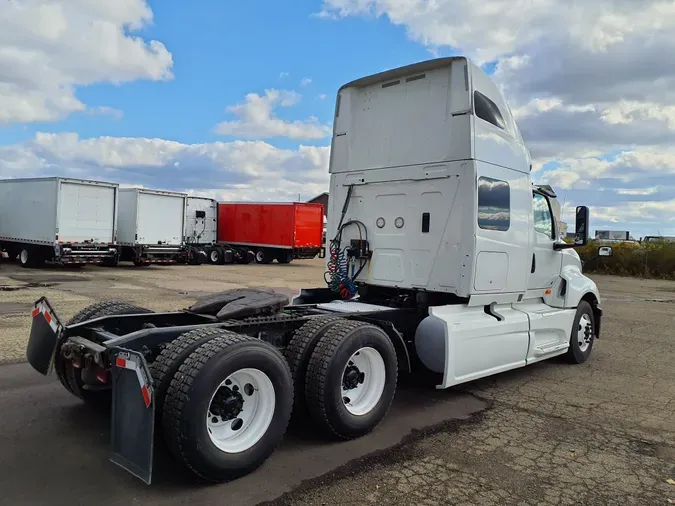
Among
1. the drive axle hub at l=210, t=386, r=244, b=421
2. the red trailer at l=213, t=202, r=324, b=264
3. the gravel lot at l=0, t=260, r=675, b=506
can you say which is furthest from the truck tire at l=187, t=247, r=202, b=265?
the drive axle hub at l=210, t=386, r=244, b=421

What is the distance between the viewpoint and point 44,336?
4.74 m

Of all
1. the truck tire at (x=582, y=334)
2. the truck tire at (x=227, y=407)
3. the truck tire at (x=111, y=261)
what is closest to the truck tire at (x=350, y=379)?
the truck tire at (x=227, y=407)

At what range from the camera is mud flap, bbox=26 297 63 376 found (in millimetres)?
4660

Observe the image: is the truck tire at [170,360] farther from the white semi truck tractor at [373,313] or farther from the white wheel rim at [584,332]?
the white wheel rim at [584,332]

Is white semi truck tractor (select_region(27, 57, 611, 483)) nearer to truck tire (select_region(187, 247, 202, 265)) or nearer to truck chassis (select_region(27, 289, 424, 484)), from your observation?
truck chassis (select_region(27, 289, 424, 484))

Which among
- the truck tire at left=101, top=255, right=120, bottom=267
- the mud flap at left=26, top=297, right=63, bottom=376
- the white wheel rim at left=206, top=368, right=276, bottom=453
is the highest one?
the truck tire at left=101, top=255, right=120, bottom=267

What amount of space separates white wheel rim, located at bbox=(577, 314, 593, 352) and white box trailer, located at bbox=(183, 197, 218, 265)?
75.2 ft

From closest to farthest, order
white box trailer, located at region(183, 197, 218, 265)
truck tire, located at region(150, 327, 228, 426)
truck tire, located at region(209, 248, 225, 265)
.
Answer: truck tire, located at region(150, 327, 228, 426), white box trailer, located at region(183, 197, 218, 265), truck tire, located at region(209, 248, 225, 265)

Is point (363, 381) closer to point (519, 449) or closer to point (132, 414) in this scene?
point (519, 449)

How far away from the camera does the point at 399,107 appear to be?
21.8ft

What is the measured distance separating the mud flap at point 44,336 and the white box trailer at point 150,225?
19925 mm

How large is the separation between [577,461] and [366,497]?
6.33ft

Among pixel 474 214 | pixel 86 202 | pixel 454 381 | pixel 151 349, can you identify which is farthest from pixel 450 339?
pixel 86 202

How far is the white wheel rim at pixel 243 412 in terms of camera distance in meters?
3.91
